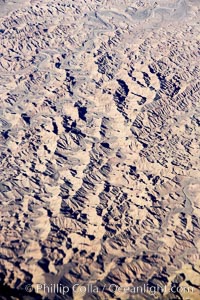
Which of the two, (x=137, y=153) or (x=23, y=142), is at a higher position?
(x=137, y=153)

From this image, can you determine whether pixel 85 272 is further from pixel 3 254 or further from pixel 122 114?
pixel 122 114

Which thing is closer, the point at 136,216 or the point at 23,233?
the point at 23,233

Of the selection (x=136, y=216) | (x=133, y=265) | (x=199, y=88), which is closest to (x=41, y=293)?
(x=133, y=265)

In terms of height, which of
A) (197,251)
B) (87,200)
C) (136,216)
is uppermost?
(197,251)

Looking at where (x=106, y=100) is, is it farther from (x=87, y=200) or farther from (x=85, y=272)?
(x=85, y=272)

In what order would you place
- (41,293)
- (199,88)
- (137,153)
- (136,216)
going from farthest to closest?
(199,88)
(137,153)
(136,216)
(41,293)

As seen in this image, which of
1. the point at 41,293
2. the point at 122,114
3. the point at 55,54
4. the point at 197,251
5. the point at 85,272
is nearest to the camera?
the point at 41,293
